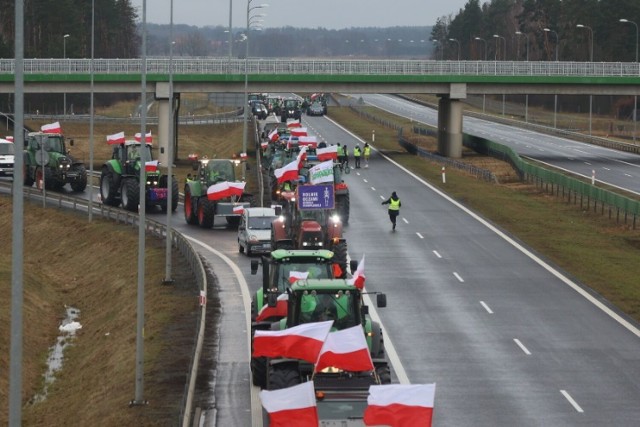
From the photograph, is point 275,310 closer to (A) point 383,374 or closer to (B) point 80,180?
(A) point 383,374

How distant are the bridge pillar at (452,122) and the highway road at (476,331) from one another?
36439 millimetres

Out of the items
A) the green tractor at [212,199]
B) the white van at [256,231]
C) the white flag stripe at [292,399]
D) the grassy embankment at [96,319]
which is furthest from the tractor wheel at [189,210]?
the white flag stripe at [292,399]

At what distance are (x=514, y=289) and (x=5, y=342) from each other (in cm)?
1472

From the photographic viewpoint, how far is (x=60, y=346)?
42.3m

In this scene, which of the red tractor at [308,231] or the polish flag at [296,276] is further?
the red tractor at [308,231]

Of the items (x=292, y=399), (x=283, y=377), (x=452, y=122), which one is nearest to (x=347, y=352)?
(x=292, y=399)

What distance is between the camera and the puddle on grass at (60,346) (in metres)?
36.6

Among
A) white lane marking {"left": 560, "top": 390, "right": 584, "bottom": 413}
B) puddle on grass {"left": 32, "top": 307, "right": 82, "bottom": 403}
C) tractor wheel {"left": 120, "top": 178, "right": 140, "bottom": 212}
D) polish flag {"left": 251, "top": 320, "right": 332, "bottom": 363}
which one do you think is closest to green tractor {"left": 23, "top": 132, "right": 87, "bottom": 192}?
tractor wheel {"left": 120, "top": 178, "right": 140, "bottom": 212}

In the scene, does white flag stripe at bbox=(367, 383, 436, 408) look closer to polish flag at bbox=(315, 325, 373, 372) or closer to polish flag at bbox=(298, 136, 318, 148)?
polish flag at bbox=(315, 325, 373, 372)

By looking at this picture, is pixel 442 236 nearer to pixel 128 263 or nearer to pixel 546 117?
pixel 128 263

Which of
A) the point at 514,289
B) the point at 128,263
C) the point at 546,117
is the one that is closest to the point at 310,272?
the point at 514,289

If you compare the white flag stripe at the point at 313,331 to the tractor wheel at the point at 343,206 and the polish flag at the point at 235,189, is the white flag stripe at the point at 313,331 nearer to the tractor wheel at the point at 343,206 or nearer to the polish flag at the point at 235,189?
the polish flag at the point at 235,189

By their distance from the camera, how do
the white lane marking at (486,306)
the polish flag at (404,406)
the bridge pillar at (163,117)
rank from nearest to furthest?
the polish flag at (404,406), the white lane marking at (486,306), the bridge pillar at (163,117)

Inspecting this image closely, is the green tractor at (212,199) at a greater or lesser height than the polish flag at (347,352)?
lesser
